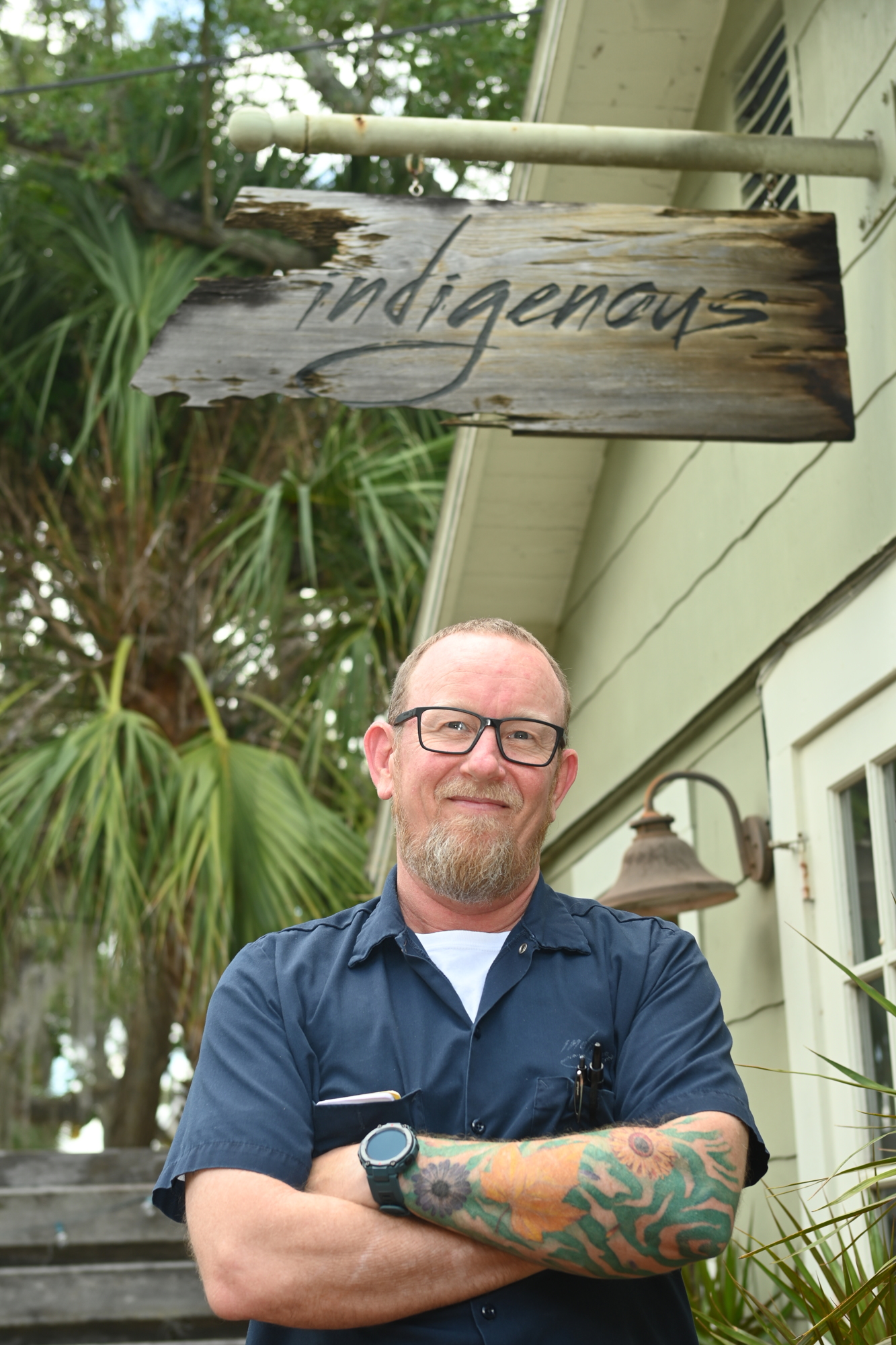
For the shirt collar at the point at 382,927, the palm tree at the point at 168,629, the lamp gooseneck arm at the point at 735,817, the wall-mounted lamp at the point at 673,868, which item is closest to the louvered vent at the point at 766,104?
the lamp gooseneck arm at the point at 735,817

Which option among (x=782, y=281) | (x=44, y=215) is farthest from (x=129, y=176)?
(x=782, y=281)

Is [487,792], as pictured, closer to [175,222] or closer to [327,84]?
[175,222]

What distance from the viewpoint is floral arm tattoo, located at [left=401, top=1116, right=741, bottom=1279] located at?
55.9 inches

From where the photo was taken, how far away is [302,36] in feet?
30.0

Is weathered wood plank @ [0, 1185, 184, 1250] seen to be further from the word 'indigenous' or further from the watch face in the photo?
the watch face

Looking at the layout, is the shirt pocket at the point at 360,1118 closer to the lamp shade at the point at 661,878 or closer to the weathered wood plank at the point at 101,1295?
the lamp shade at the point at 661,878

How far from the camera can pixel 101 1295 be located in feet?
14.8

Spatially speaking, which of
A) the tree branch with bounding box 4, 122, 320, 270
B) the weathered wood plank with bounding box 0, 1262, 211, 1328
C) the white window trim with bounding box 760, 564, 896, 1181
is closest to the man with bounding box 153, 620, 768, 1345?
the white window trim with bounding box 760, 564, 896, 1181

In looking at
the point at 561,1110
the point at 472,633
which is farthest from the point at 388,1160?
the point at 472,633

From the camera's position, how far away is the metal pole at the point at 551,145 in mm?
2711

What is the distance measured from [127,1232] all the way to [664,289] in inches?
157

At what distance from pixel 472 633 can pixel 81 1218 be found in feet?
13.0

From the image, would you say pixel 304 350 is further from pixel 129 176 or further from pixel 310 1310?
pixel 129 176

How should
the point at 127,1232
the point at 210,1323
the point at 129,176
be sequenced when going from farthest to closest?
1. the point at 129,176
2. the point at 127,1232
3. the point at 210,1323
